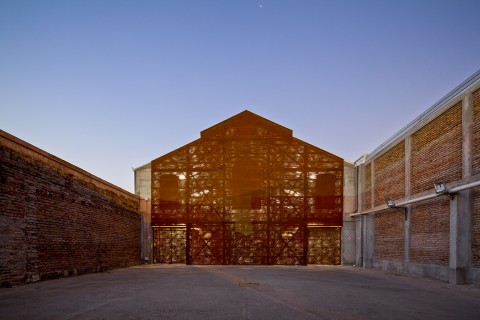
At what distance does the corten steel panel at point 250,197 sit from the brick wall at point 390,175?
318 centimetres

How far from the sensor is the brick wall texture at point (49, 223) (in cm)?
1032

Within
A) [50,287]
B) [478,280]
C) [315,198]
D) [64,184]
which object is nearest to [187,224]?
[315,198]

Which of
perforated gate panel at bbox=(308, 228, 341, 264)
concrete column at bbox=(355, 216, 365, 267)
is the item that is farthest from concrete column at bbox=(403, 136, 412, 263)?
perforated gate panel at bbox=(308, 228, 341, 264)

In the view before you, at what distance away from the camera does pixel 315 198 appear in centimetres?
2241

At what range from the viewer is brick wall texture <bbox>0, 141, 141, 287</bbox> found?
10320 mm

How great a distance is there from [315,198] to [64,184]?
14195 millimetres

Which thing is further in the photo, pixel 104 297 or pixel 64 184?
pixel 64 184

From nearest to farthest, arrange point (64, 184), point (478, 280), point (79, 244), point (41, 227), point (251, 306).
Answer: point (251, 306), point (478, 280), point (41, 227), point (64, 184), point (79, 244)

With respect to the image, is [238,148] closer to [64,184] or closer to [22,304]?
[64,184]

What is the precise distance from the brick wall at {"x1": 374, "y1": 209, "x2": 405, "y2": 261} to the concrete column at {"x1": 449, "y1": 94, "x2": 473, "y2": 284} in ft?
14.6

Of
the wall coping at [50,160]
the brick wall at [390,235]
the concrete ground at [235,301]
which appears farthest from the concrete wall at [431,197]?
the wall coping at [50,160]

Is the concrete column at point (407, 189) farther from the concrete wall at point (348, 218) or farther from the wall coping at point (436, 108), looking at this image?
the concrete wall at point (348, 218)

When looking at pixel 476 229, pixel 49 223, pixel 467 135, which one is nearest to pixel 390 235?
pixel 476 229

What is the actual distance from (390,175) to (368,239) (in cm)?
430
